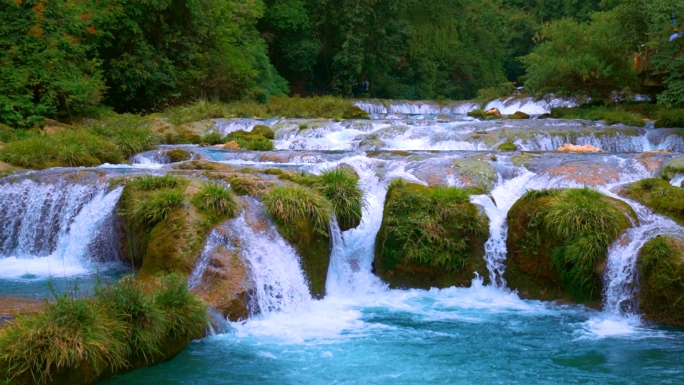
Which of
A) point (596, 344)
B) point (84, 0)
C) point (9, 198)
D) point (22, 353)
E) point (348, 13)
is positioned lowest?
point (596, 344)

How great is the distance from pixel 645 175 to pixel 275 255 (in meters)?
7.34

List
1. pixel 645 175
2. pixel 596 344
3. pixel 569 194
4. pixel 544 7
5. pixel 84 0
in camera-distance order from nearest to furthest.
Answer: pixel 596 344, pixel 569 194, pixel 645 175, pixel 84 0, pixel 544 7

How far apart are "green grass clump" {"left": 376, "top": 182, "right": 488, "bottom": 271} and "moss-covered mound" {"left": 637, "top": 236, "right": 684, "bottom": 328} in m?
2.33

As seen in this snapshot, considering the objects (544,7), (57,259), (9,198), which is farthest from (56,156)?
(544,7)

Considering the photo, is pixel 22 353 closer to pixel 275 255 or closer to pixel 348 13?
pixel 275 255

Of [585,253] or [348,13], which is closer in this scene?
[585,253]

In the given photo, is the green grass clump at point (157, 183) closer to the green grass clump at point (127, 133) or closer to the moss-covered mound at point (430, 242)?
the moss-covered mound at point (430, 242)

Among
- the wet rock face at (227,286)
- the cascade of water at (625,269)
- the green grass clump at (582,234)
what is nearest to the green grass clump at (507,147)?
the green grass clump at (582,234)

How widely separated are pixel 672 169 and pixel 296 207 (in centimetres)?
697

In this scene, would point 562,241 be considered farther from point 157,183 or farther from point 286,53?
point 286,53

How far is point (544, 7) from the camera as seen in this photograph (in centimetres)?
4716

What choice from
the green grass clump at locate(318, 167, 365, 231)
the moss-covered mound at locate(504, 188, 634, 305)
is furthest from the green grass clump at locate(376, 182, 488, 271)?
the moss-covered mound at locate(504, 188, 634, 305)

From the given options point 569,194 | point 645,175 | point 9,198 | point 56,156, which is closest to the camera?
point 569,194

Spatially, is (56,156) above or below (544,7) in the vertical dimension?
below
